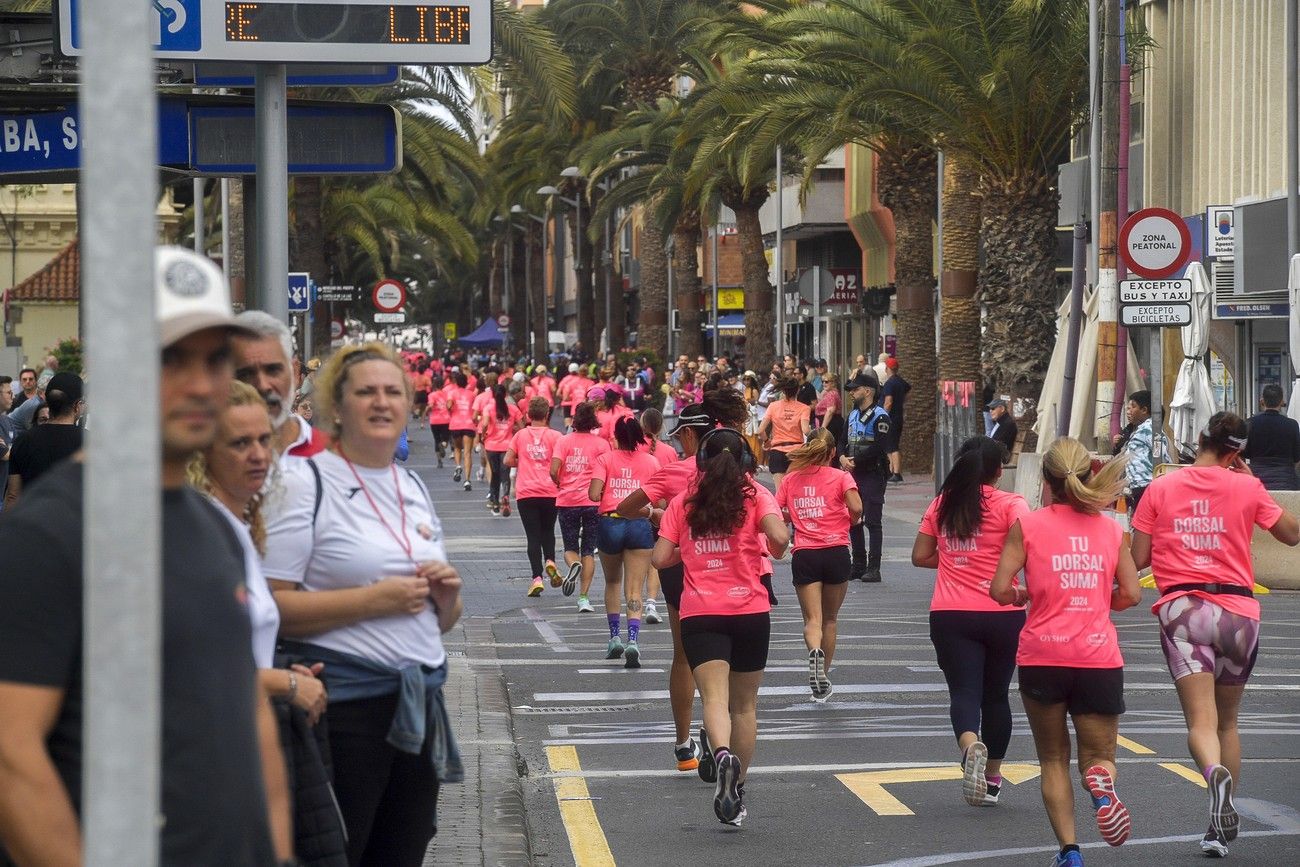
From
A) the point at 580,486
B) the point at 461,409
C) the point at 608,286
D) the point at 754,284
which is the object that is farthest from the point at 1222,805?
the point at 608,286

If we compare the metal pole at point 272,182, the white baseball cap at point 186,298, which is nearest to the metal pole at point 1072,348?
the metal pole at point 272,182

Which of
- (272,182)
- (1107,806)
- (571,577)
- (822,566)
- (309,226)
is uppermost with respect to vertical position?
(309,226)

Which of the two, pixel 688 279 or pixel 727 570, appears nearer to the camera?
pixel 727 570

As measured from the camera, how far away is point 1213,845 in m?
7.75

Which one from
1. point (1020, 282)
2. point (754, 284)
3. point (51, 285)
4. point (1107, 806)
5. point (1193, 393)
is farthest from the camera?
point (51, 285)

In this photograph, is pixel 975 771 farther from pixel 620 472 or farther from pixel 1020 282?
pixel 1020 282

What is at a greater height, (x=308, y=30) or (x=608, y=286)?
(x=608, y=286)

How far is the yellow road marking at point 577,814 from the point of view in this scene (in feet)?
Result: 26.2

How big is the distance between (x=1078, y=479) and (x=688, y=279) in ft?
147

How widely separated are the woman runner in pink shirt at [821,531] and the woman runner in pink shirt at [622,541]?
1465 millimetres

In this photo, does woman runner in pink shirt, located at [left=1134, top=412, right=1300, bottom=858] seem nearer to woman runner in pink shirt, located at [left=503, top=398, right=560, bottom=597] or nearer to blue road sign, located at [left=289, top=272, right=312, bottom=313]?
woman runner in pink shirt, located at [left=503, top=398, right=560, bottom=597]

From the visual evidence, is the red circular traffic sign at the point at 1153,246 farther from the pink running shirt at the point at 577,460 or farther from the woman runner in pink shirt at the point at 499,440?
the woman runner in pink shirt at the point at 499,440

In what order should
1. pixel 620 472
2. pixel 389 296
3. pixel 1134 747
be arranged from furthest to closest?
pixel 389 296 → pixel 620 472 → pixel 1134 747

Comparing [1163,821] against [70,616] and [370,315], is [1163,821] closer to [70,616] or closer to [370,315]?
[70,616]
